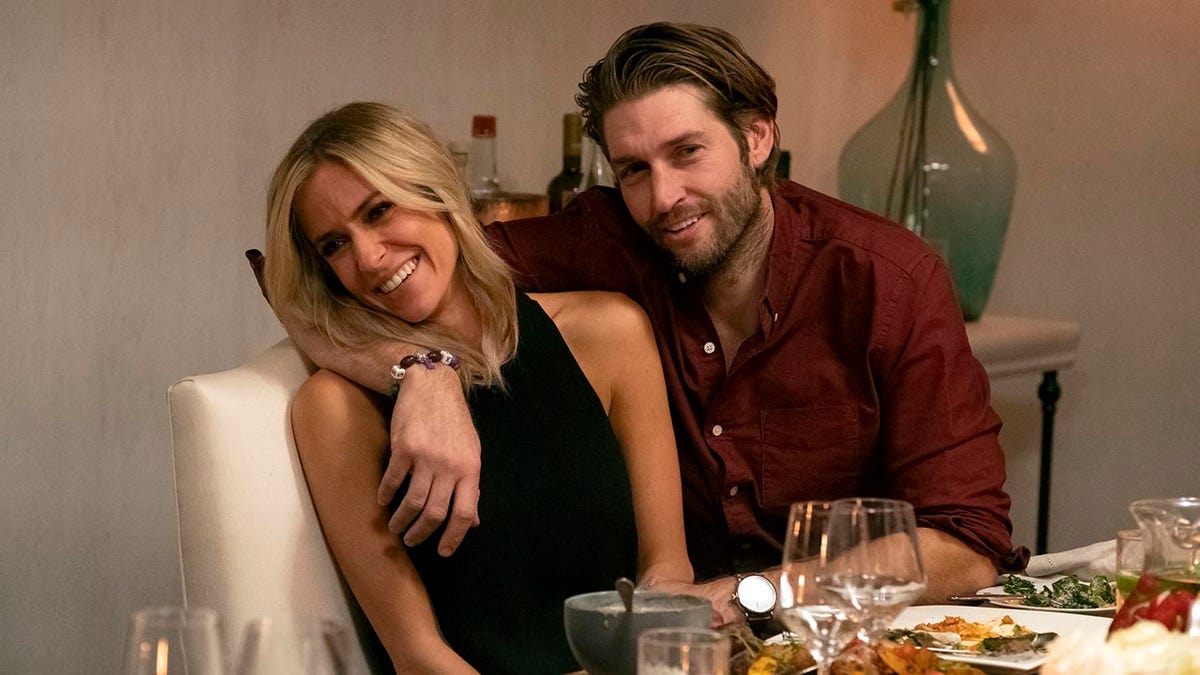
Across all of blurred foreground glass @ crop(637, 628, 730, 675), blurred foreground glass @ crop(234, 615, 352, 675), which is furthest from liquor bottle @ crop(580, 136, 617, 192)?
blurred foreground glass @ crop(234, 615, 352, 675)

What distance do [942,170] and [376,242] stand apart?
1.64 metres

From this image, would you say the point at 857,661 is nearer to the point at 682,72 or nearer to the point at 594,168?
the point at 682,72

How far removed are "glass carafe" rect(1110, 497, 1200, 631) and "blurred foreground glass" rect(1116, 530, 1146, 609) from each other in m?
0.03

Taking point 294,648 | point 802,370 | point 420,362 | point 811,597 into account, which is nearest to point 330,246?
point 420,362

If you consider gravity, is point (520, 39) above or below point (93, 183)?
above

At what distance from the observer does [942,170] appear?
9.98 ft

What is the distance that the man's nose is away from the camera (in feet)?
6.40

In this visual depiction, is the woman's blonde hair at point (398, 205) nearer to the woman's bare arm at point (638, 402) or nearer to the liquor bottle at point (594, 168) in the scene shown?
the woman's bare arm at point (638, 402)

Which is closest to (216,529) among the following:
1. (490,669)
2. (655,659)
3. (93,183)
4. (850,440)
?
(490,669)

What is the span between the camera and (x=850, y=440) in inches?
78.8

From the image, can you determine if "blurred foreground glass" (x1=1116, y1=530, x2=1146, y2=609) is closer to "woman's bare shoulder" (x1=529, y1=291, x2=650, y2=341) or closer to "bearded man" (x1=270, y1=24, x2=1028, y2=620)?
"bearded man" (x1=270, y1=24, x2=1028, y2=620)

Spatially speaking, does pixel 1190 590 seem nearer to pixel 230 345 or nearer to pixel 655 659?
pixel 655 659

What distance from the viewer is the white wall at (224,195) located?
2.34 metres

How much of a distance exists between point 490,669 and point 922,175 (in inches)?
67.7
